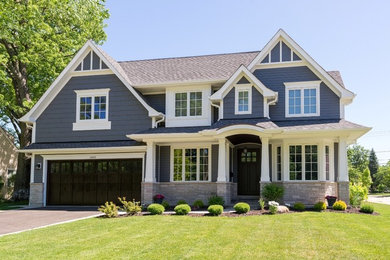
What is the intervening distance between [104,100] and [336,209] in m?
12.0

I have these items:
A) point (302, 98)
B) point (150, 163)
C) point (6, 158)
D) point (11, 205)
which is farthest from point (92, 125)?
point (6, 158)

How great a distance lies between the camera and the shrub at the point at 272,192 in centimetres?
1700

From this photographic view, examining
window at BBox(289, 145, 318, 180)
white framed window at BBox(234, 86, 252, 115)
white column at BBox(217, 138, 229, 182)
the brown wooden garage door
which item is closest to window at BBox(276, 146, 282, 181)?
window at BBox(289, 145, 318, 180)

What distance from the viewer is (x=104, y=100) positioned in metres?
21.0

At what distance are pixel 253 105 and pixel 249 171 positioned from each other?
3683 millimetres

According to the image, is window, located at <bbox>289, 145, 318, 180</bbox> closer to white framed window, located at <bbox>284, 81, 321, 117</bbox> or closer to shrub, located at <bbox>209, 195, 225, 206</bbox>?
white framed window, located at <bbox>284, 81, 321, 117</bbox>

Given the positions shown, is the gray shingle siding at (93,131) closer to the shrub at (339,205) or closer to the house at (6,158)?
the shrub at (339,205)

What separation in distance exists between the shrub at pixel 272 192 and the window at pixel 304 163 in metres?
1.72

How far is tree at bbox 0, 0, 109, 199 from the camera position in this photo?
977 inches

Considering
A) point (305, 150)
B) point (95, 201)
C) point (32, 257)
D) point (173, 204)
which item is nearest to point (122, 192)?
point (95, 201)

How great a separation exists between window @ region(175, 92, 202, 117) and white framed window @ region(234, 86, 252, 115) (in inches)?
84.0

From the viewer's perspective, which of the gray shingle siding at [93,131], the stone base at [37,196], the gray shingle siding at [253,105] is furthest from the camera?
the stone base at [37,196]

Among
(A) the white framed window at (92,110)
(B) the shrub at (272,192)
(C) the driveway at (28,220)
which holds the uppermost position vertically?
(A) the white framed window at (92,110)

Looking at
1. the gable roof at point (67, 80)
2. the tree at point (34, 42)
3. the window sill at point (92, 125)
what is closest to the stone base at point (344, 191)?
the gable roof at point (67, 80)
